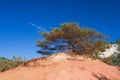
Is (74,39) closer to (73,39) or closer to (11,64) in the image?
(73,39)

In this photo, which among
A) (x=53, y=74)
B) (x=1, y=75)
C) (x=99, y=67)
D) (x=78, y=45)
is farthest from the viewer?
(x=78, y=45)

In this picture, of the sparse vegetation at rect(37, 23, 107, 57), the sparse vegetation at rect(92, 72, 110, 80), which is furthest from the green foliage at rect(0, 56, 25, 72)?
the sparse vegetation at rect(92, 72, 110, 80)

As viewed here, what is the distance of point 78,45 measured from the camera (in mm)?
24344

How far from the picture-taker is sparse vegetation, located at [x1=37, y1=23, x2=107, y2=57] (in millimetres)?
24586

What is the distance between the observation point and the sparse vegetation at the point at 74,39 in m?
24.6

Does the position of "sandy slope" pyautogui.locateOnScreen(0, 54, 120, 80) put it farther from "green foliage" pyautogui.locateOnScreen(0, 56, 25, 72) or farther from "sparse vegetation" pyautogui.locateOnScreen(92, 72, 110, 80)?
"green foliage" pyautogui.locateOnScreen(0, 56, 25, 72)

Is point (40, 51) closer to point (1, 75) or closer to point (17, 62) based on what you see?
point (17, 62)

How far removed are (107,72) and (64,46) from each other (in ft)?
26.2

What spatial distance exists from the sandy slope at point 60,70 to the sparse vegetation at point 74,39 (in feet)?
17.1

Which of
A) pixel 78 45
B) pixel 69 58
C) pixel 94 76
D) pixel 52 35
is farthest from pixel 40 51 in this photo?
pixel 94 76

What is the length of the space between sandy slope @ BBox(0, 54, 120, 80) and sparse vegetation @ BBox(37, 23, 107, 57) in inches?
206

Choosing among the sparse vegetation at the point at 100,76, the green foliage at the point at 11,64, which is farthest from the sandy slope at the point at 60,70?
the green foliage at the point at 11,64

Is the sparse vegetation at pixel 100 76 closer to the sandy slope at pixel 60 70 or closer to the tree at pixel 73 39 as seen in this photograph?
the sandy slope at pixel 60 70

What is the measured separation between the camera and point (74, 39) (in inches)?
989
